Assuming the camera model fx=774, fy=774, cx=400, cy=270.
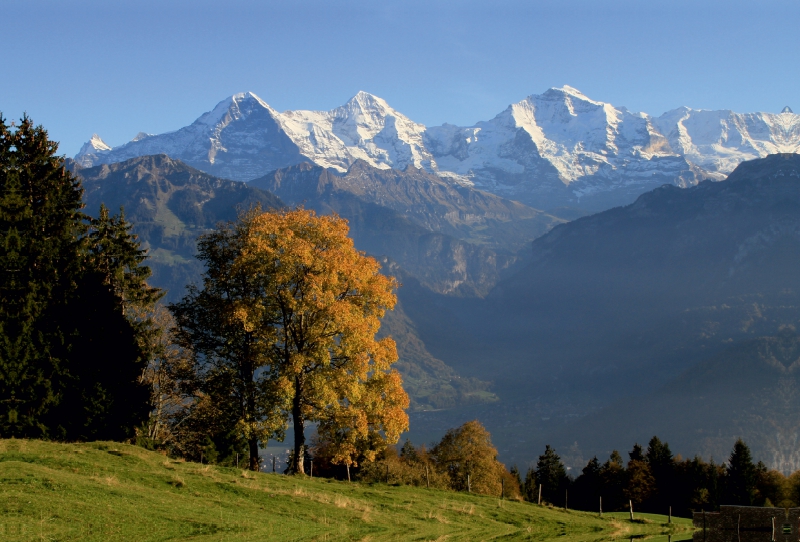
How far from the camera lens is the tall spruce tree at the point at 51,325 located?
43.6 metres

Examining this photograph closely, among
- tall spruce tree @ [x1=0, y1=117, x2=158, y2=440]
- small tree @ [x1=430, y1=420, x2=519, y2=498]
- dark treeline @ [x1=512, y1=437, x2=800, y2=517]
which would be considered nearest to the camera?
tall spruce tree @ [x1=0, y1=117, x2=158, y2=440]

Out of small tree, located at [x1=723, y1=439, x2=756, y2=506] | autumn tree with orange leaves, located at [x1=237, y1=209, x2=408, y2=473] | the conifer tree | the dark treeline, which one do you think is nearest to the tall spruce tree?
the conifer tree

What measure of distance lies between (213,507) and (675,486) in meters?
91.9

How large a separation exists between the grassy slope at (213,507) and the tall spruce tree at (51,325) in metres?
6.75

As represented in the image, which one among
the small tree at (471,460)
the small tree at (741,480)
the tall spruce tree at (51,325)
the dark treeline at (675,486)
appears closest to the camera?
the tall spruce tree at (51,325)

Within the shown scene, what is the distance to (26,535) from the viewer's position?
26016 mm

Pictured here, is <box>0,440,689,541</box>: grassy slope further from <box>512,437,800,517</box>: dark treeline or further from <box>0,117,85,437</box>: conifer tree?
<box>512,437,800,517</box>: dark treeline

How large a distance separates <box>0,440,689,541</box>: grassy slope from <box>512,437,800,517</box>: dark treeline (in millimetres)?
65592

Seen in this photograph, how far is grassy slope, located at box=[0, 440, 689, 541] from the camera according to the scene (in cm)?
2820

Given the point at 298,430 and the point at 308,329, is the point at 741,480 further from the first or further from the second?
the point at 308,329

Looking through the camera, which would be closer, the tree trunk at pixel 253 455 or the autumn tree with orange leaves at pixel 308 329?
the autumn tree with orange leaves at pixel 308 329

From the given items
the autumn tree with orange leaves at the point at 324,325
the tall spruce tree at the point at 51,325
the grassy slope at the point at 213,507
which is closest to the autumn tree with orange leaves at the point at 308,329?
the autumn tree with orange leaves at the point at 324,325

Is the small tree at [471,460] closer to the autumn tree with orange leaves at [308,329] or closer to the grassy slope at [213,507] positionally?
the autumn tree with orange leaves at [308,329]

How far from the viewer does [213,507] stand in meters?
32.2
